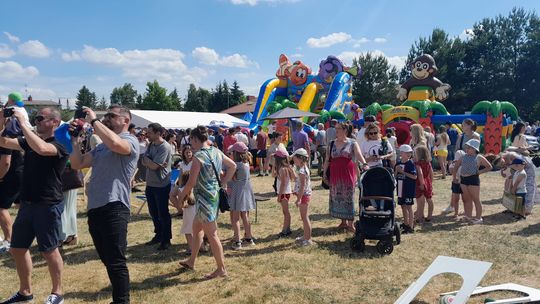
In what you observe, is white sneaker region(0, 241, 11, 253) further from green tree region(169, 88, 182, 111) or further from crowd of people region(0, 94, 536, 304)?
green tree region(169, 88, 182, 111)

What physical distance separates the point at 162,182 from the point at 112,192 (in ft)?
7.58

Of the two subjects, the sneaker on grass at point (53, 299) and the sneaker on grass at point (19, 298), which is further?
the sneaker on grass at point (19, 298)

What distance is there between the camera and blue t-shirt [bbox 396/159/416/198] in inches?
235

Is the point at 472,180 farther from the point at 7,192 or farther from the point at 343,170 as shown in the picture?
the point at 7,192

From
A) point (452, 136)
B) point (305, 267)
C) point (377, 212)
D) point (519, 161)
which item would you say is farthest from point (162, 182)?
point (452, 136)

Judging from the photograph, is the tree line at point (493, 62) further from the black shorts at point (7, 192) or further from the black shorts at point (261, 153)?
the black shorts at point (7, 192)

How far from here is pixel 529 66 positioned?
39.3 meters

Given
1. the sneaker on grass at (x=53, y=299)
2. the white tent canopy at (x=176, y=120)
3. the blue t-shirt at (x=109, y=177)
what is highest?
the white tent canopy at (x=176, y=120)

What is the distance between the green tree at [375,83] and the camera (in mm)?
47719

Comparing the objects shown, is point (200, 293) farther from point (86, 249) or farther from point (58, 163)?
point (86, 249)

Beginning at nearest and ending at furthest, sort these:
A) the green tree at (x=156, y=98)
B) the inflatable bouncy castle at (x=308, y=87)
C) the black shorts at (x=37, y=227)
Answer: the black shorts at (x=37, y=227) < the inflatable bouncy castle at (x=308, y=87) < the green tree at (x=156, y=98)

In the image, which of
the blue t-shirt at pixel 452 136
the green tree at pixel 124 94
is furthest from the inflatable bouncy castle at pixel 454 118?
the green tree at pixel 124 94

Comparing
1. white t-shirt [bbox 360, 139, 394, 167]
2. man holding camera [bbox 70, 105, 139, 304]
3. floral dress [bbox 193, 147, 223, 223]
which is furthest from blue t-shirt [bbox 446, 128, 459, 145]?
man holding camera [bbox 70, 105, 139, 304]

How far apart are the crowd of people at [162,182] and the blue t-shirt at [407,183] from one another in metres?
0.01
